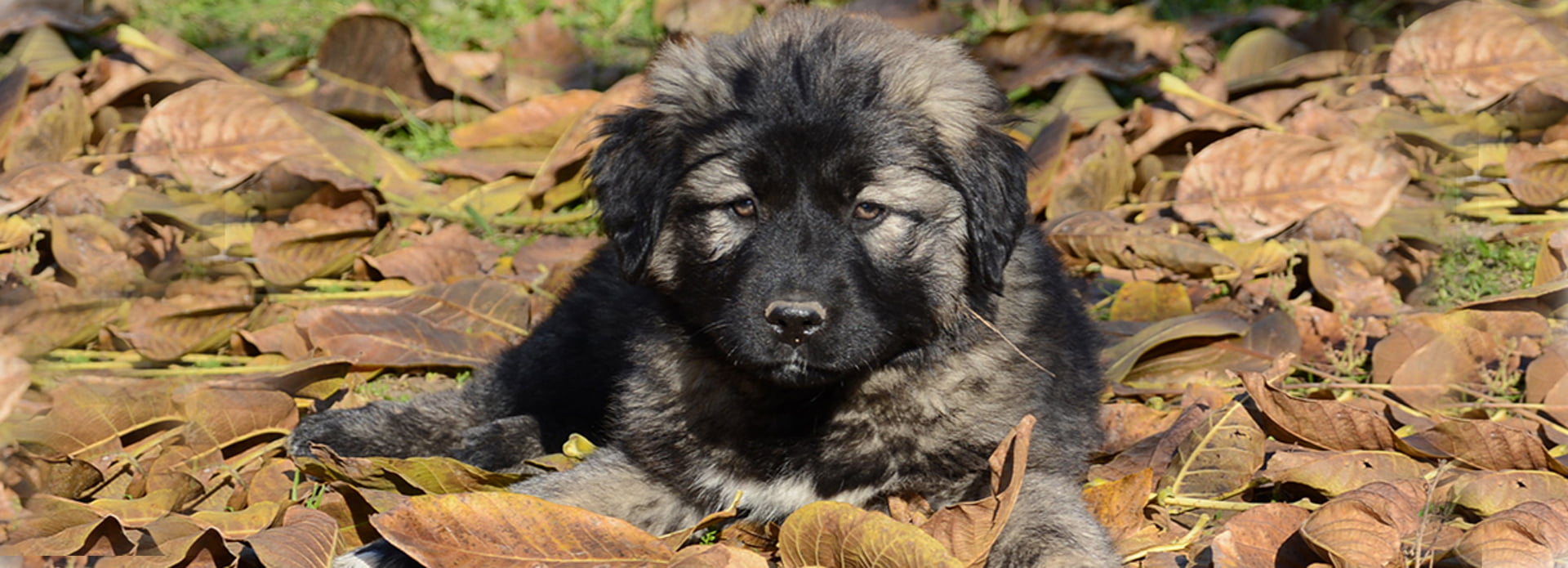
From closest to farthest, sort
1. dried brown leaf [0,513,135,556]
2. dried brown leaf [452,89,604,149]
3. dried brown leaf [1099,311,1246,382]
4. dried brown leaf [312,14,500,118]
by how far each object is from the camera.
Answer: dried brown leaf [0,513,135,556], dried brown leaf [1099,311,1246,382], dried brown leaf [452,89,604,149], dried brown leaf [312,14,500,118]

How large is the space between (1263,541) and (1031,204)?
216cm

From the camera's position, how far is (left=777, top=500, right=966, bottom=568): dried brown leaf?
265cm

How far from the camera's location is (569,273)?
4676mm

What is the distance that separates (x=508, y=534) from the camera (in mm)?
2809

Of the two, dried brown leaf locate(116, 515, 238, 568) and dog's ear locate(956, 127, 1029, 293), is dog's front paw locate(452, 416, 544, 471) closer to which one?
dried brown leaf locate(116, 515, 238, 568)

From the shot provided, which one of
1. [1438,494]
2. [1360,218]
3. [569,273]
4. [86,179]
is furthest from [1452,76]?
[86,179]

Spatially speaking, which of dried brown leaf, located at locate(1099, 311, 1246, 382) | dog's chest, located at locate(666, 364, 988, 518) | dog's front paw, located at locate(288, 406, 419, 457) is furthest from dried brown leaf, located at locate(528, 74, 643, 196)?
dog's chest, located at locate(666, 364, 988, 518)

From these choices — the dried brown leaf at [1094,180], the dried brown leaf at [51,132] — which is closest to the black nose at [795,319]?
the dried brown leaf at [1094,180]

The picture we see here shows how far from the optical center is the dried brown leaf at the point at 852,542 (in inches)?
104

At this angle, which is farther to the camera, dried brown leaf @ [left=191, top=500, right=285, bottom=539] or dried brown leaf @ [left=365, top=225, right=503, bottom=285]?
dried brown leaf @ [left=365, top=225, right=503, bottom=285]

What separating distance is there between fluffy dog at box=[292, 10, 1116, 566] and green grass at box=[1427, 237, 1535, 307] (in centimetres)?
168

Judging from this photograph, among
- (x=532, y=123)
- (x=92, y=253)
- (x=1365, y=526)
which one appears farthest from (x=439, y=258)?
(x=1365, y=526)

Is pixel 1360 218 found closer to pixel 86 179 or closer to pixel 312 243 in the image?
pixel 312 243

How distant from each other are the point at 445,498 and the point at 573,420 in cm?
127
